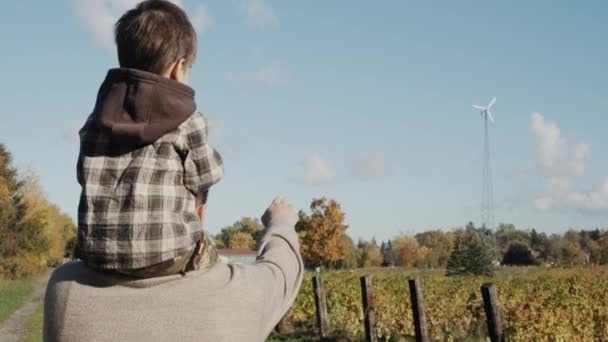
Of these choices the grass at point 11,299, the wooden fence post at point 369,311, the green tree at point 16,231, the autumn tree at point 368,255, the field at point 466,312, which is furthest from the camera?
the autumn tree at point 368,255

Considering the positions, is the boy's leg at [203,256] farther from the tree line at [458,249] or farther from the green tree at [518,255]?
the green tree at [518,255]

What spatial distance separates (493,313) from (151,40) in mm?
8353

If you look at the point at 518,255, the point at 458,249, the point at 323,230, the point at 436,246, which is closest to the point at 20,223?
the point at 323,230

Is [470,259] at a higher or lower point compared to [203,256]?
lower

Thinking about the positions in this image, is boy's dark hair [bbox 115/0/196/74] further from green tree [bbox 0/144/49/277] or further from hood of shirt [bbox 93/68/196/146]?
green tree [bbox 0/144/49/277]

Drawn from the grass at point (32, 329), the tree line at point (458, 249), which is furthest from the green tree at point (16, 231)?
the grass at point (32, 329)

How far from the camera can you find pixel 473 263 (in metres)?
43.9

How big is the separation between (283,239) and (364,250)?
87.2 m

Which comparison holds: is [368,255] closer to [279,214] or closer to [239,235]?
[239,235]

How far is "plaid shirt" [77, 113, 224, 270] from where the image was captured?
4.74 ft

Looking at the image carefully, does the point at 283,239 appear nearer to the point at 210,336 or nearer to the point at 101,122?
the point at 210,336

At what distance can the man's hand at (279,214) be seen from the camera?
6.05ft

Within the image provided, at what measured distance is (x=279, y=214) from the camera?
186 cm

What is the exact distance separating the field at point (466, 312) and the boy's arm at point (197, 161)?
1116cm
